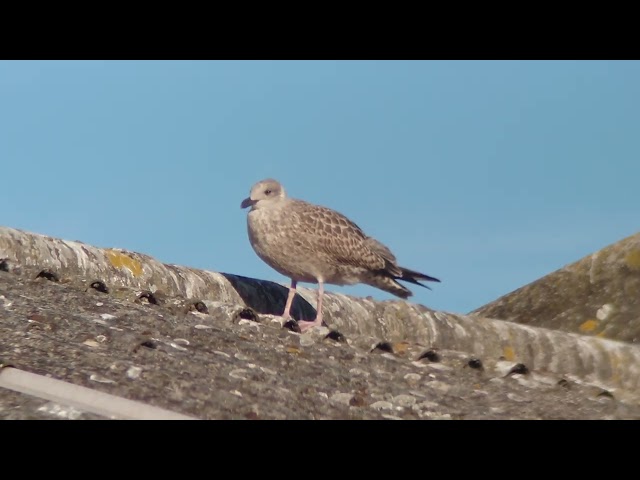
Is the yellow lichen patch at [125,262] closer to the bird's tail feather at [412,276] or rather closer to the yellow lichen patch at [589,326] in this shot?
the bird's tail feather at [412,276]

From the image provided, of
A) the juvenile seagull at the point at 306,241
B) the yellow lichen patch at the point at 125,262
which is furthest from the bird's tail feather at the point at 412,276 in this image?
the yellow lichen patch at the point at 125,262

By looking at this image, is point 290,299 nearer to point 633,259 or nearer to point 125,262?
point 125,262

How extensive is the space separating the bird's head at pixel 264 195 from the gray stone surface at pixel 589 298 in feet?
8.53

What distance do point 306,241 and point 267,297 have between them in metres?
0.65

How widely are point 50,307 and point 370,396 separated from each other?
1845 millimetres

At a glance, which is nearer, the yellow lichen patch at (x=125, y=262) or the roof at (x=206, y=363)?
the roof at (x=206, y=363)

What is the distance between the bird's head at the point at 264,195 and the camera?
30.1 ft

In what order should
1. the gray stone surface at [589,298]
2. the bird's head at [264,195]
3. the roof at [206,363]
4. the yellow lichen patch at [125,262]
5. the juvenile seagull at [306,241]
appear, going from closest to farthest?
the roof at [206,363] → the yellow lichen patch at [125,262] → the juvenile seagull at [306,241] → the bird's head at [264,195] → the gray stone surface at [589,298]

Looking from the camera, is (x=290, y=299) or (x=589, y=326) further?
(x=589, y=326)

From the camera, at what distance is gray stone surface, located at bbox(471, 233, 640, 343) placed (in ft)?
30.6

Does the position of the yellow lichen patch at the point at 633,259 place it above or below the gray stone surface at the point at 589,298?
above

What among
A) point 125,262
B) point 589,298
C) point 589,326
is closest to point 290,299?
point 125,262

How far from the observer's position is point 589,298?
9758 millimetres
